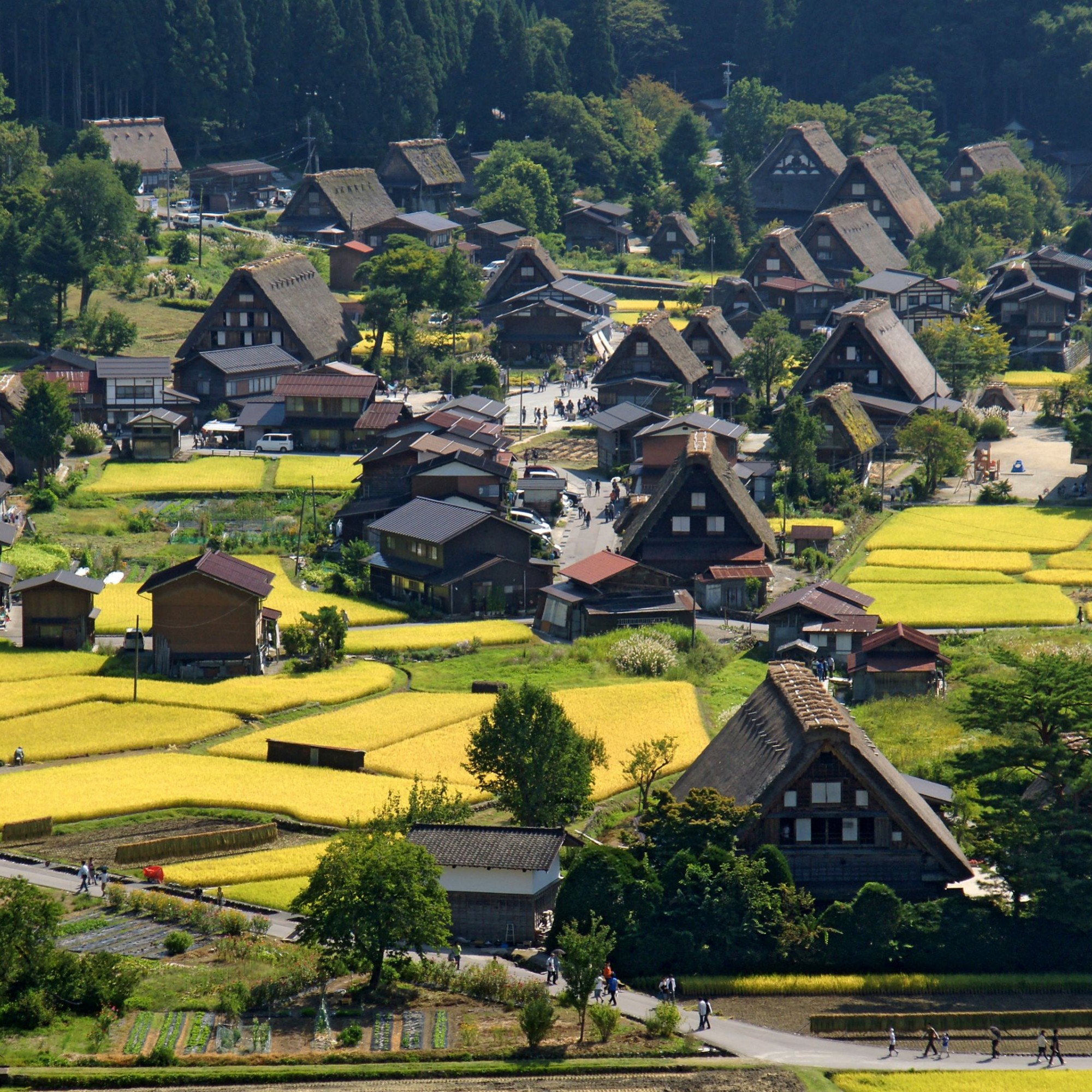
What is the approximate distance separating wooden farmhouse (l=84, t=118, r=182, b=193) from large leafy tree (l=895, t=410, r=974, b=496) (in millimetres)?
46752

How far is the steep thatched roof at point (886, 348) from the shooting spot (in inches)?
3125

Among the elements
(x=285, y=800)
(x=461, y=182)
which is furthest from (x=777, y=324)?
(x=285, y=800)

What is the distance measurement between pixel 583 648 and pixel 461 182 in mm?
65307

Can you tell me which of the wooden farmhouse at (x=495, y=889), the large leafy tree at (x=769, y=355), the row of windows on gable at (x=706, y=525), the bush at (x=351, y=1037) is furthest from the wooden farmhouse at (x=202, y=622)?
the large leafy tree at (x=769, y=355)

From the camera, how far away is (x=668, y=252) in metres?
111

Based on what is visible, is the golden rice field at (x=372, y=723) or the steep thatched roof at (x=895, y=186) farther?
the steep thatched roof at (x=895, y=186)

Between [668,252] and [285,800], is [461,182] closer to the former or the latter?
[668,252]

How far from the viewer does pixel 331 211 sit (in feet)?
343

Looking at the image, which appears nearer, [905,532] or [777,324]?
[905,532]

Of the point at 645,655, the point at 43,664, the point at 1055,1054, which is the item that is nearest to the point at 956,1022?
the point at 1055,1054

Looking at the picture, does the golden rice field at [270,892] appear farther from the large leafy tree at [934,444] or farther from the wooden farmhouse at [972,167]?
the wooden farmhouse at [972,167]

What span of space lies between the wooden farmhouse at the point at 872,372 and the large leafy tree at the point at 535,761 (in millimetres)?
39264

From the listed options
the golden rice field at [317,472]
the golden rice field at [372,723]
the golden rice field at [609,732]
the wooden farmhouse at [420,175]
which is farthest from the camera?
the wooden farmhouse at [420,175]

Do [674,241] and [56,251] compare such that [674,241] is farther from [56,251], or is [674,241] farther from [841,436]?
[841,436]
